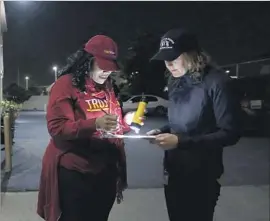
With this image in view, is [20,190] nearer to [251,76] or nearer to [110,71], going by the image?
[110,71]

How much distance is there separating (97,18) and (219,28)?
1613 mm

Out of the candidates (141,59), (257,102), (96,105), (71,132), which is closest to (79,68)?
(96,105)

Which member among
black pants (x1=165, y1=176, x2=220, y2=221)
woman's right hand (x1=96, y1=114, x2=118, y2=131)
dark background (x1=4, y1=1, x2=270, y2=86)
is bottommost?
black pants (x1=165, y1=176, x2=220, y2=221)

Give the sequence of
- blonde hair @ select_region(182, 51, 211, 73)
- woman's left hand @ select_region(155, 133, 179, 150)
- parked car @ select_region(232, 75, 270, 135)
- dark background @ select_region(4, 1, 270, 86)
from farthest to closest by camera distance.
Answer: parked car @ select_region(232, 75, 270, 135) → dark background @ select_region(4, 1, 270, 86) → blonde hair @ select_region(182, 51, 211, 73) → woman's left hand @ select_region(155, 133, 179, 150)

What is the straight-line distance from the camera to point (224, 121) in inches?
74.2

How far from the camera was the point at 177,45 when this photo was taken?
195cm

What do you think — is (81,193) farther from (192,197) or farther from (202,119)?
(202,119)

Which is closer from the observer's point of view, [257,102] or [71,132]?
[71,132]

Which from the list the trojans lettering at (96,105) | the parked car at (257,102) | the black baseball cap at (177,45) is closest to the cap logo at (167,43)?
the black baseball cap at (177,45)

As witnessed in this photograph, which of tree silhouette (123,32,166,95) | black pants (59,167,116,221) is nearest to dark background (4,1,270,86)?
tree silhouette (123,32,166,95)

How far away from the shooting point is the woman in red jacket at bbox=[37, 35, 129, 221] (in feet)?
6.38

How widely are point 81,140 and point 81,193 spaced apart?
0.28 m

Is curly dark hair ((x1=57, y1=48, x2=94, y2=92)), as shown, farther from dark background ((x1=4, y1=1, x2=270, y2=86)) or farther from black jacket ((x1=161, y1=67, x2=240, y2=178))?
dark background ((x1=4, y1=1, x2=270, y2=86))

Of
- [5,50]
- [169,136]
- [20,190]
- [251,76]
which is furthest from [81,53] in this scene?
[251,76]
